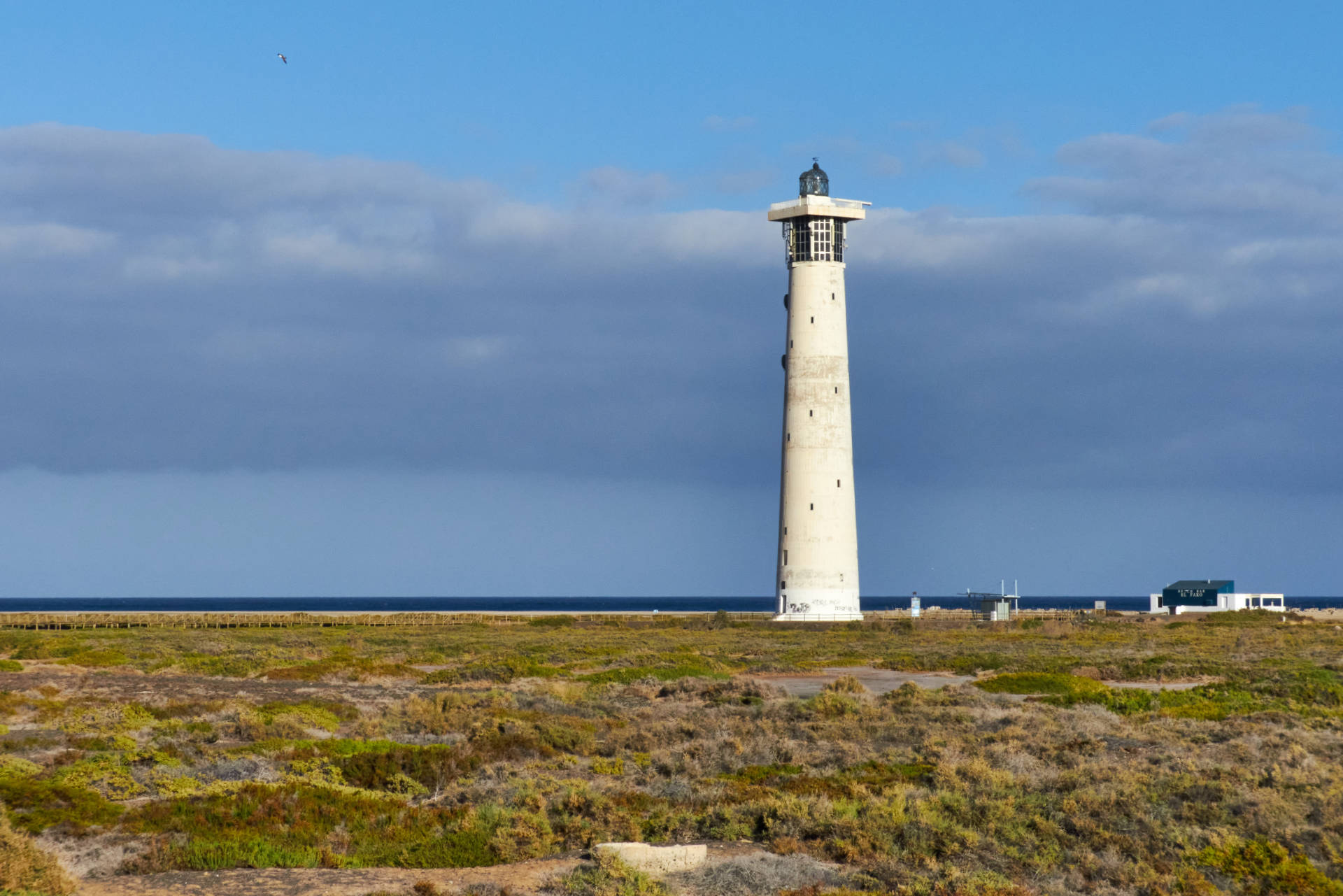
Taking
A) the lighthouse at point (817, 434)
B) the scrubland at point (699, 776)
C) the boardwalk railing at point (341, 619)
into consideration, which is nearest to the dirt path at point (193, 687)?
the scrubland at point (699, 776)

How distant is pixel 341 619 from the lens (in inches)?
3583

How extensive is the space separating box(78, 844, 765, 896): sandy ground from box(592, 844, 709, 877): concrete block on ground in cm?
38

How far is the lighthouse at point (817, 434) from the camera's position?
6450 cm

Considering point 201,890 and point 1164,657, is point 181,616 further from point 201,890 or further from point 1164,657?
point 201,890

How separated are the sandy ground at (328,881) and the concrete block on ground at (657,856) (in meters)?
0.38

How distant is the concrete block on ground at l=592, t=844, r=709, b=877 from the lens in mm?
13852

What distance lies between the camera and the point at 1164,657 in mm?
44156

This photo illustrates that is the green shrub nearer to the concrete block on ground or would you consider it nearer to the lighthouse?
the concrete block on ground

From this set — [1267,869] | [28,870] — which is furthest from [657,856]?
Answer: [1267,869]

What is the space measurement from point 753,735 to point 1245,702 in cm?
1167

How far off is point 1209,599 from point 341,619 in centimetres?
6241

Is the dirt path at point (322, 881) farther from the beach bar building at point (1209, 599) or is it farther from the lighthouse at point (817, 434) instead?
the beach bar building at point (1209, 599)

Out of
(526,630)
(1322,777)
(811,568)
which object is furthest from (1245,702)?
(526,630)

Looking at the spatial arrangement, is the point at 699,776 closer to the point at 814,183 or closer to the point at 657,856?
the point at 657,856
